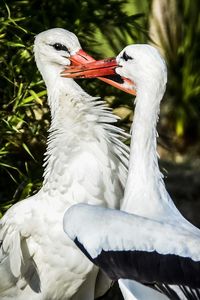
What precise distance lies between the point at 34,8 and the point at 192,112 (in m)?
4.72

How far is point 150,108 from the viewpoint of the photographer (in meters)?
7.14

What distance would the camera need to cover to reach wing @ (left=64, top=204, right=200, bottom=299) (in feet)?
20.0

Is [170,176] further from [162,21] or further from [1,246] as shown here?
[1,246]

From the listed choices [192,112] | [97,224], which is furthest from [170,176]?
[97,224]

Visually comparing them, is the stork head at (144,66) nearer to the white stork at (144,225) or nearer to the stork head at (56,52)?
the white stork at (144,225)

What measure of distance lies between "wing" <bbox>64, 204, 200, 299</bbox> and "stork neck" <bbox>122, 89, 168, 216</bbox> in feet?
1.49

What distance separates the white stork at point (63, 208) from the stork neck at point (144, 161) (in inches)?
20.9

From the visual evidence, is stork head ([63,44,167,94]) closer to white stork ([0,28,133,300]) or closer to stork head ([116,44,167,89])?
stork head ([116,44,167,89])

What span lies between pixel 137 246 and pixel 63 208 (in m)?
1.32

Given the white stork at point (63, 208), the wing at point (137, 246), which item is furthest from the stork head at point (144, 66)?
the wing at point (137, 246)

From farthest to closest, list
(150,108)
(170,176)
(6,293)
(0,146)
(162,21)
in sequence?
(162,21) → (170,176) → (0,146) → (6,293) → (150,108)

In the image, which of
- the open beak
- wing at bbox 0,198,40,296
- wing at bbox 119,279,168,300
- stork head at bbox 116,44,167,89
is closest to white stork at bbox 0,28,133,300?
wing at bbox 0,198,40,296

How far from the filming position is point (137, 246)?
631cm

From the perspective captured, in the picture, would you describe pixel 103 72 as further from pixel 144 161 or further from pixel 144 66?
pixel 144 161
